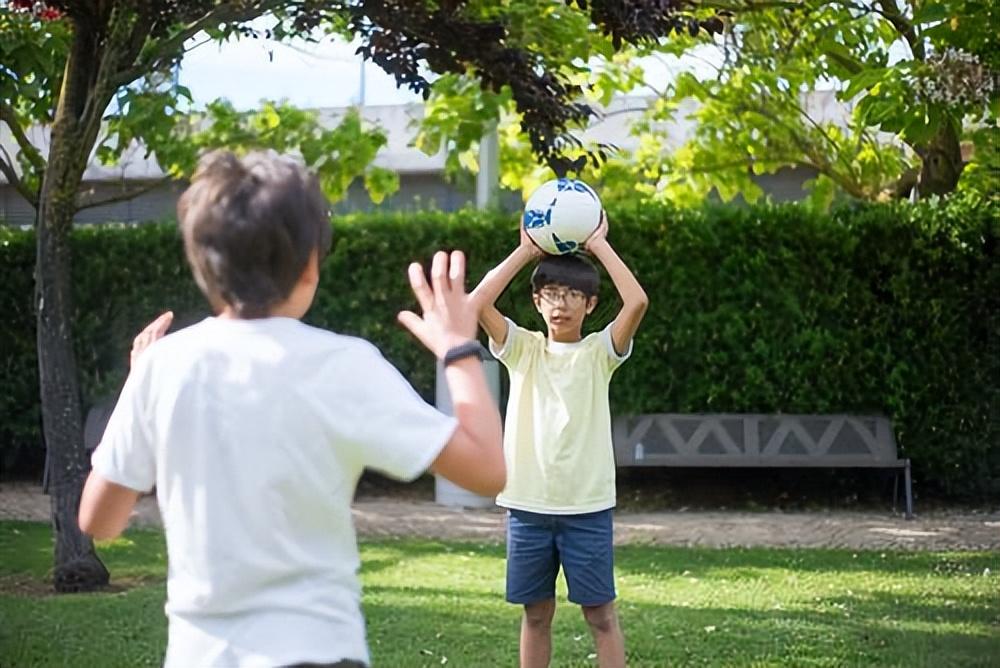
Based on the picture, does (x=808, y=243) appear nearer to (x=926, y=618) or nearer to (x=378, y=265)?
(x=378, y=265)

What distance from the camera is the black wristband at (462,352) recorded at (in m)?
2.40

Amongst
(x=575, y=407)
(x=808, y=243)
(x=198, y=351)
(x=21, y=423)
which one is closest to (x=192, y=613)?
(x=198, y=351)

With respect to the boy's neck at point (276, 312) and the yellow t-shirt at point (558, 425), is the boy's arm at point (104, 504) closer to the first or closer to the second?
the boy's neck at point (276, 312)

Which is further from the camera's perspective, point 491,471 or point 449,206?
point 449,206

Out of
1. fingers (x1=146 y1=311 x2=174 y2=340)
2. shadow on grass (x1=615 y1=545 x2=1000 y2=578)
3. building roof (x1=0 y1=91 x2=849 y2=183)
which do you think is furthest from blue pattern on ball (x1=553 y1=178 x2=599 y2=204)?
building roof (x1=0 y1=91 x2=849 y2=183)

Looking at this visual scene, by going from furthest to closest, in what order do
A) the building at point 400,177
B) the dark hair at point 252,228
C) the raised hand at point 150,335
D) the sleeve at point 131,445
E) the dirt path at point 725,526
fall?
the building at point 400,177 < the dirt path at point 725,526 < the raised hand at point 150,335 < the sleeve at point 131,445 < the dark hair at point 252,228

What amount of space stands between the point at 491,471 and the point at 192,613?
53 cm

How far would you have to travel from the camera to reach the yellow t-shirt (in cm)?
509

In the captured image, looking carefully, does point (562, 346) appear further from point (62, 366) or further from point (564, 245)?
point (62, 366)

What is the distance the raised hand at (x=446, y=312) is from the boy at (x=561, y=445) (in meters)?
2.39

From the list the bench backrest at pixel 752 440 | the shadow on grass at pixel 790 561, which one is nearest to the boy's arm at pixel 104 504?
the shadow on grass at pixel 790 561

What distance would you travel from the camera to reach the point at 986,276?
12.6 m

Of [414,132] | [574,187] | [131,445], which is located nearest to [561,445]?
[574,187]

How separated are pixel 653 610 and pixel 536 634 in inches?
96.0
